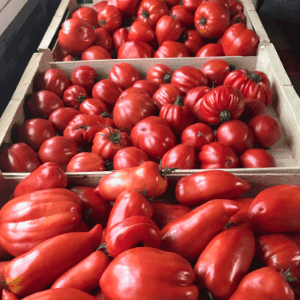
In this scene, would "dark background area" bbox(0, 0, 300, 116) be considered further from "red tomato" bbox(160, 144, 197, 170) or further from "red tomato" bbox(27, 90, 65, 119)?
"red tomato" bbox(160, 144, 197, 170)

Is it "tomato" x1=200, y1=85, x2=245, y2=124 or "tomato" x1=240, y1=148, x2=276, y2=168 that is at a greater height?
"tomato" x1=200, y1=85, x2=245, y2=124

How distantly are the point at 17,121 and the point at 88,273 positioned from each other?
0.98 meters

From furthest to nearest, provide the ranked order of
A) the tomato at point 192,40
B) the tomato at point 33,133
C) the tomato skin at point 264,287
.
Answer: the tomato at point 192,40, the tomato at point 33,133, the tomato skin at point 264,287

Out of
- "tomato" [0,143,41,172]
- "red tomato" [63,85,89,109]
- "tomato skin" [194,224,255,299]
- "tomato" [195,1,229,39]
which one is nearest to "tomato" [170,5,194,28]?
"tomato" [195,1,229,39]

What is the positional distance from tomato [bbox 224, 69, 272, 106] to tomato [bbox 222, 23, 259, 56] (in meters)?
0.30

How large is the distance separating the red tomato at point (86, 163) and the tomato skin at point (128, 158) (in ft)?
0.27

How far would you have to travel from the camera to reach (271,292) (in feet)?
1.79

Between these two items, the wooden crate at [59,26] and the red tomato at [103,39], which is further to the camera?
the red tomato at [103,39]

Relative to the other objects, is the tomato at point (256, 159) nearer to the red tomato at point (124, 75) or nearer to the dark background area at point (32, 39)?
the red tomato at point (124, 75)

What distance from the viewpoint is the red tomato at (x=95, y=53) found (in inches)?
71.1

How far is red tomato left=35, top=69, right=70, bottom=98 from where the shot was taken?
1.57 meters

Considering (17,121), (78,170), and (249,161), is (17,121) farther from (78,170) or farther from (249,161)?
(249,161)

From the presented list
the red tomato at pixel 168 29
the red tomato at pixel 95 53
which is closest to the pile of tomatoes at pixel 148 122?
the red tomato at pixel 95 53

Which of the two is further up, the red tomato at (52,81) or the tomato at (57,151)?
the red tomato at (52,81)
